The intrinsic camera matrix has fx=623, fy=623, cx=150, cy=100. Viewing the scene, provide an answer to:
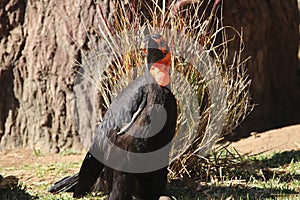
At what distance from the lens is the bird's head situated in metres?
3.82

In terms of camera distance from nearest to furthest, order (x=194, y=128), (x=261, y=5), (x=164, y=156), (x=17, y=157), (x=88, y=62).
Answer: (x=164, y=156) → (x=194, y=128) → (x=88, y=62) → (x=17, y=157) → (x=261, y=5)

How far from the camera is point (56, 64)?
246 inches

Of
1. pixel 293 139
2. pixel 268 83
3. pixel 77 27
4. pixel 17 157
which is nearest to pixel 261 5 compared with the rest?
pixel 268 83

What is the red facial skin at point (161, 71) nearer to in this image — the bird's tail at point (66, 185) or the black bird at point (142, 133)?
the black bird at point (142, 133)

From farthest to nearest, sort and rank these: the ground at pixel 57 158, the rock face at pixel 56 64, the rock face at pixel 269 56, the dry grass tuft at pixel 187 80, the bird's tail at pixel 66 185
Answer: the rock face at pixel 269 56, the rock face at pixel 56 64, the ground at pixel 57 158, the dry grass tuft at pixel 187 80, the bird's tail at pixel 66 185

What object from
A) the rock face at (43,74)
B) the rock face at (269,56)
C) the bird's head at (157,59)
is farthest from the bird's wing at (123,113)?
the rock face at (269,56)

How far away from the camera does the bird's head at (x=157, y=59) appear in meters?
3.82

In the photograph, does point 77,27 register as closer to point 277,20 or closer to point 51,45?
point 51,45

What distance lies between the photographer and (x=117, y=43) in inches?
191

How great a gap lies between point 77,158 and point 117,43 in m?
1.56

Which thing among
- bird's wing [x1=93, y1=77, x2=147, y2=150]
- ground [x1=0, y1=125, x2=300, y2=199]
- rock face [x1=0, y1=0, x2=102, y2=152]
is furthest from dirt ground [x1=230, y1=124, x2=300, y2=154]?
bird's wing [x1=93, y1=77, x2=147, y2=150]

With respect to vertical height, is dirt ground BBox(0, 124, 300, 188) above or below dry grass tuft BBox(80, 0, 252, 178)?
below

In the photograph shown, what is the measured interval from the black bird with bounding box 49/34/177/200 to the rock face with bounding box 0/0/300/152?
208 centimetres

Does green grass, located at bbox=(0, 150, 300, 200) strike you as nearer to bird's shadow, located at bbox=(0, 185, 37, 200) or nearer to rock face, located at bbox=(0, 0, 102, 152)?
bird's shadow, located at bbox=(0, 185, 37, 200)
